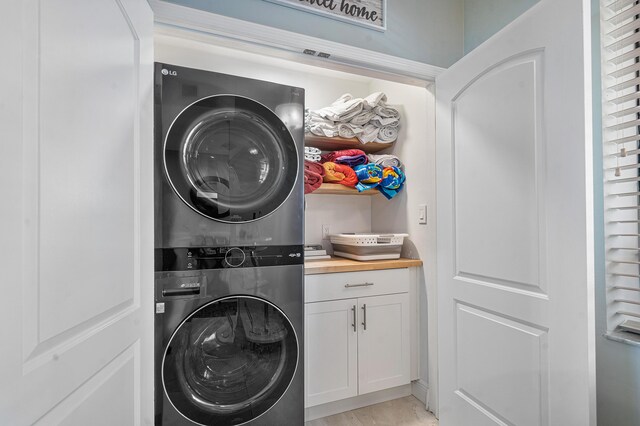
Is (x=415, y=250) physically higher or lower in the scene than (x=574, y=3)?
lower

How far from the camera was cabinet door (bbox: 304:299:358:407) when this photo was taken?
5.78 feet

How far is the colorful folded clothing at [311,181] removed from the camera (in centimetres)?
211

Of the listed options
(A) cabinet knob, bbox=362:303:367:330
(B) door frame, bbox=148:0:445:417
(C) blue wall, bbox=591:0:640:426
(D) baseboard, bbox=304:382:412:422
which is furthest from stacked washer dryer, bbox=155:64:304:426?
(C) blue wall, bbox=591:0:640:426

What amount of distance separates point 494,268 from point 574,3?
0.97m

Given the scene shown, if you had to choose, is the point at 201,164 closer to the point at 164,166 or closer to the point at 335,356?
the point at 164,166

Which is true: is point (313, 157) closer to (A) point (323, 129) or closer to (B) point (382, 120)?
(A) point (323, 129)

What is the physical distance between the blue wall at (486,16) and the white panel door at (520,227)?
444 mm

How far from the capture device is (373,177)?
7.34 feet

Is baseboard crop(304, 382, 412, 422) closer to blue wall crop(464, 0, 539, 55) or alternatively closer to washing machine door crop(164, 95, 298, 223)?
washing machine door crop(164, 95, 298, 223)

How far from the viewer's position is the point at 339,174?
7.37ft

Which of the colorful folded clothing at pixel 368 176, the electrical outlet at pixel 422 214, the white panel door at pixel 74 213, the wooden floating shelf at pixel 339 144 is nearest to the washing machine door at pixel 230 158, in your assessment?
the white panel door at pixel 74 213

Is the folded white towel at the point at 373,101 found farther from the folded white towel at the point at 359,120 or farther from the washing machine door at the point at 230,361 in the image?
the washing machine door at the point at 230,361

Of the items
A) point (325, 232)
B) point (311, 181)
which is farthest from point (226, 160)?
point (325, 232)

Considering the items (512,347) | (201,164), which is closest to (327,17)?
(201,164)
